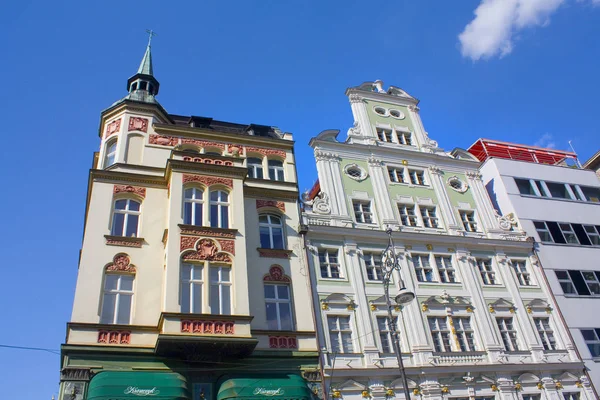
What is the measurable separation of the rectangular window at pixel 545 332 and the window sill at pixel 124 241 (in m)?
22.4

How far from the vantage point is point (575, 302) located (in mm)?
29609

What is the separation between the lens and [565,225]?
33469 millimetres

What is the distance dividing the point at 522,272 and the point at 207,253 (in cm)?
1991

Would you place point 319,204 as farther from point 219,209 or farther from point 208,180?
point 208,180

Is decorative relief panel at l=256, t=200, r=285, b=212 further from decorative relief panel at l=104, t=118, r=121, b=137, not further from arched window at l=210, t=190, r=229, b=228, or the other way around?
decorative relief panel at l=104, t=118, r=121, b=137

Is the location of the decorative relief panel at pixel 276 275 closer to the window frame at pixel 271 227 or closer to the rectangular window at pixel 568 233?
the window frame at pixel 271 227

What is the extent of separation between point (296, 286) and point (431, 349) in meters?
7.53

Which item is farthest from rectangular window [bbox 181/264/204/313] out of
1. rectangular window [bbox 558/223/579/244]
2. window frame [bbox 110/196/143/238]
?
rectangular window [bbox 558/223/579/244]

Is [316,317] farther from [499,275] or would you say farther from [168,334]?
[499,275]

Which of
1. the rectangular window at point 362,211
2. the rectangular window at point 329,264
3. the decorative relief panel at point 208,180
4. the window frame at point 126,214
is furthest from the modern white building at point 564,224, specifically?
the window frame at point 126,214

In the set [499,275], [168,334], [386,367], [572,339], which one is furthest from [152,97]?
[572,339]

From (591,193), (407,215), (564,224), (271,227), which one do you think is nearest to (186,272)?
(271,227)

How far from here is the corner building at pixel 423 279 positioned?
2377 cm

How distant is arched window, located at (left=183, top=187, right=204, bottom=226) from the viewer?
23.5 meters
